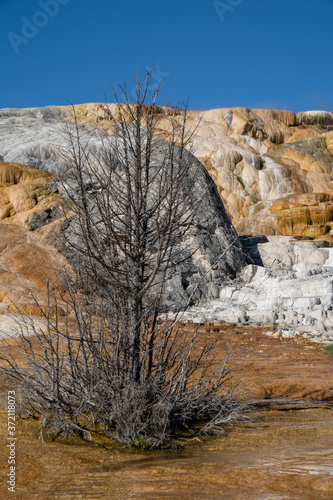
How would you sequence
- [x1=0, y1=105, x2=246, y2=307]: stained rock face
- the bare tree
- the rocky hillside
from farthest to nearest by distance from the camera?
the rocky hillside → [x1=0, y1=105, x2=246, y2=307]: stained rock face → the bare tree

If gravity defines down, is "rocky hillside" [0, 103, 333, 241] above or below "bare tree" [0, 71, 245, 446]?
above

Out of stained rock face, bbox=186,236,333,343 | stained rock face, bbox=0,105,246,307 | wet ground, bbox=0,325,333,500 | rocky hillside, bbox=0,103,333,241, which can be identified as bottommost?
wet ground, bbox=0,325,333,500

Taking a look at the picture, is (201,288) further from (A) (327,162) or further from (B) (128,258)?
(A) (327,162)

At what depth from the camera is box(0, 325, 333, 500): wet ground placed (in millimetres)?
3799

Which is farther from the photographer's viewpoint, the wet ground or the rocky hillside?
the rocky hillside

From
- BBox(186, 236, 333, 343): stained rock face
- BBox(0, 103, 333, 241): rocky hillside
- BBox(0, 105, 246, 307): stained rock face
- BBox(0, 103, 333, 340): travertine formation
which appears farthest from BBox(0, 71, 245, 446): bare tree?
BBox(0, 103, 333, 241): rocky hillside

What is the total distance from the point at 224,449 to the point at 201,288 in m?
11.7

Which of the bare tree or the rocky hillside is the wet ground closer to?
the bare tree

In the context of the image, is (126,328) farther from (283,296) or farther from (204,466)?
(283,296)

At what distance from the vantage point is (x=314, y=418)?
629 centimetres

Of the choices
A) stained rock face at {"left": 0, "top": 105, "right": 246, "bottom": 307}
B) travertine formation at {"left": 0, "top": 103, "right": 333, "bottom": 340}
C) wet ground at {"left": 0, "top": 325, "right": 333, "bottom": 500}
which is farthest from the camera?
stained rock face at {"left": 0, "top": 105, "right": 246, "bottom": 307}

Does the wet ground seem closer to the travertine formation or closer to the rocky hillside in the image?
the travertine formation

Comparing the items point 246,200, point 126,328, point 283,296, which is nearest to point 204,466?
point 126,328

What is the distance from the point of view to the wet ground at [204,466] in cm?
380
